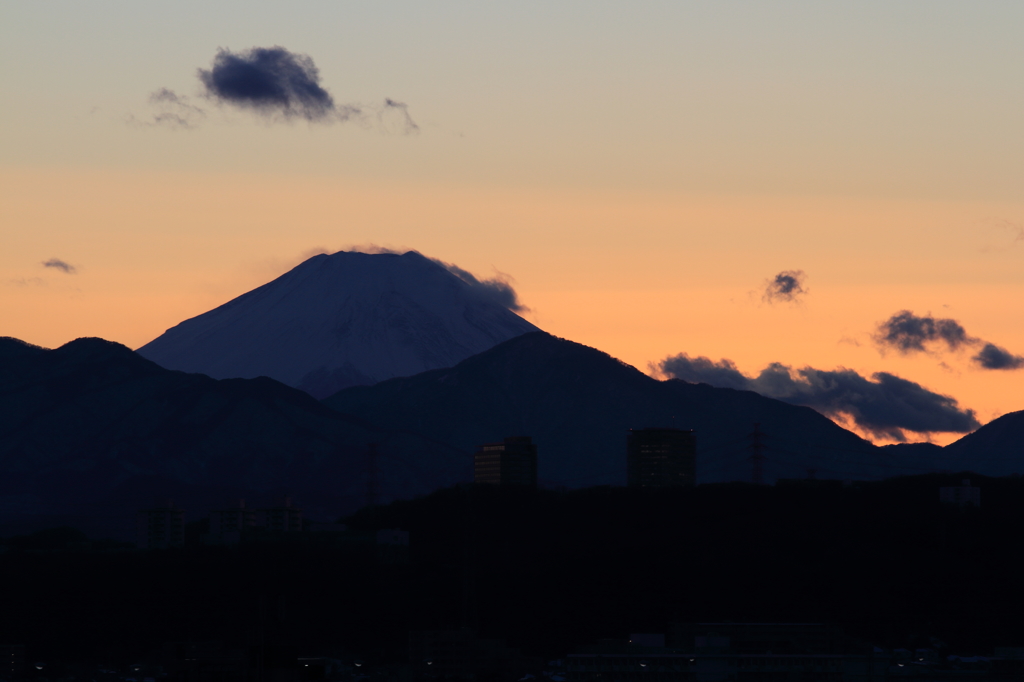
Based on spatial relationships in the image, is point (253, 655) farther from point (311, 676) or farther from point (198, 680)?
point (198, 680)

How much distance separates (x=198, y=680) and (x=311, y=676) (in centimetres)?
2340

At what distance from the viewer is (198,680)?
176 metres

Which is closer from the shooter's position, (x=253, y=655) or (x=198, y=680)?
(x=253, y=655)

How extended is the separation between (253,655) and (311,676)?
7010 mm

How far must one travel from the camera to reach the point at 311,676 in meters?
157

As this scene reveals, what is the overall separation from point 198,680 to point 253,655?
1765 centimetres

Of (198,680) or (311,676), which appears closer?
(311,676)

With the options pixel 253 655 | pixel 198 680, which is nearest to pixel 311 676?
pixel 253 655

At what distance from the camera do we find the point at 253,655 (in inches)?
6324
